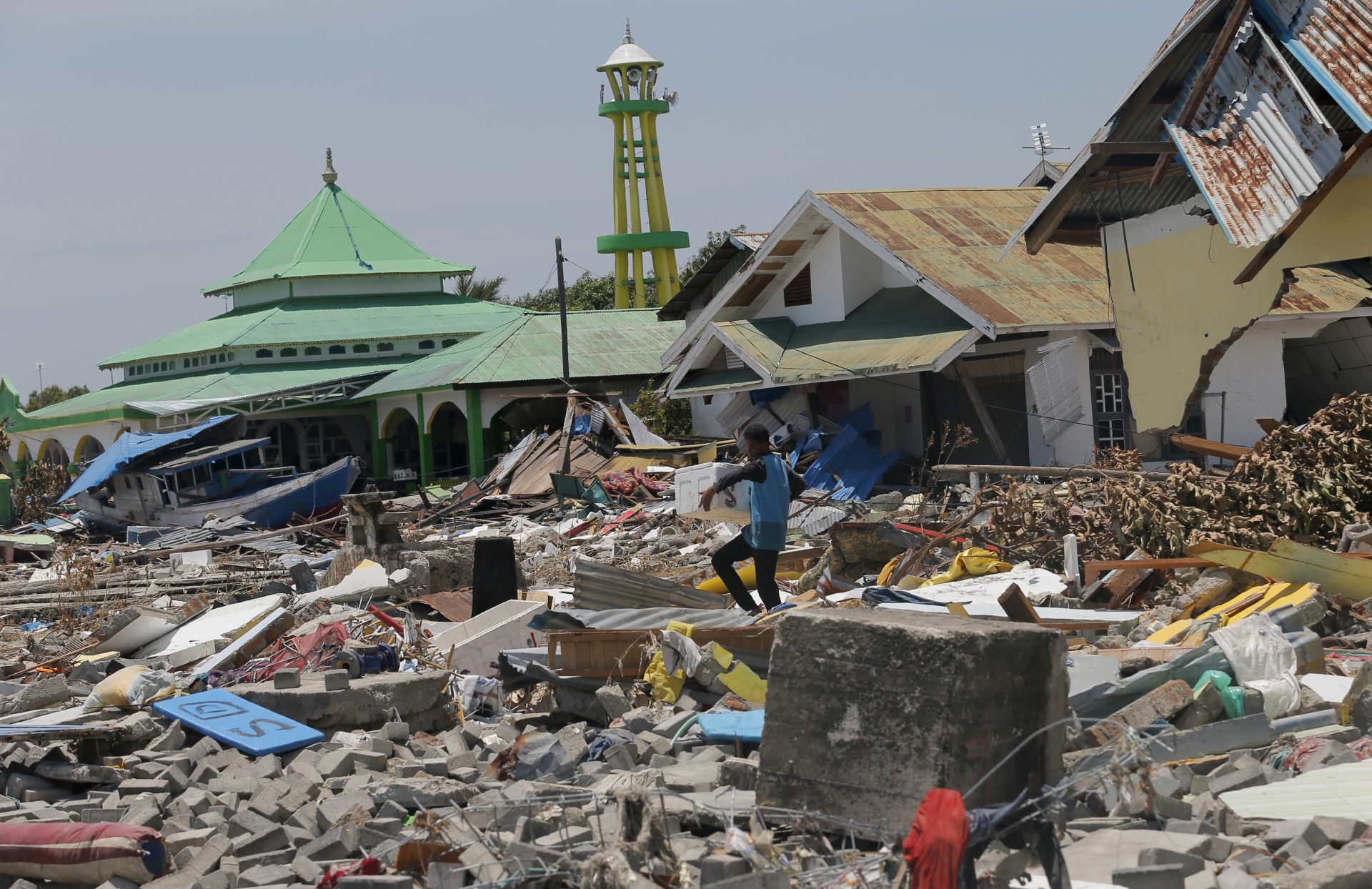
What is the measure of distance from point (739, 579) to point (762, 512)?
465 mm

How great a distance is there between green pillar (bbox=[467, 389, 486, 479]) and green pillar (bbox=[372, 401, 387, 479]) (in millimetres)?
4750

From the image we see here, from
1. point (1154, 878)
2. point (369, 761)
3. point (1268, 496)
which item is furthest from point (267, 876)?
point (1268, 496)

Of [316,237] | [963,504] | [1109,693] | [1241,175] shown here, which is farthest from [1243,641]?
[316,237]

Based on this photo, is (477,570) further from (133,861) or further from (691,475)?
(691,475)

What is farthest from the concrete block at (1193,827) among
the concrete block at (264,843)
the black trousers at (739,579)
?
the black trousers at (739,579)

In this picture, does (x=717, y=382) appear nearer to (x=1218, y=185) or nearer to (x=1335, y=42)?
(x=1218, y=185)

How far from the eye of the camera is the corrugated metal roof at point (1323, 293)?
1627cm

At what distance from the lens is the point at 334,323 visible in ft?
125

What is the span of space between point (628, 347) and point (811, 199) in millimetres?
12244

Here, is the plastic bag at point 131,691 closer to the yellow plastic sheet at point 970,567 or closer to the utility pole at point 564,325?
the yellow plastic sheet at point 970,567

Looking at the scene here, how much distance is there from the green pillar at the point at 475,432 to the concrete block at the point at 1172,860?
85.9 ft

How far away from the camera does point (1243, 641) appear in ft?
21.1

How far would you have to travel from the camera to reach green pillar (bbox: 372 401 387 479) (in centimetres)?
3425

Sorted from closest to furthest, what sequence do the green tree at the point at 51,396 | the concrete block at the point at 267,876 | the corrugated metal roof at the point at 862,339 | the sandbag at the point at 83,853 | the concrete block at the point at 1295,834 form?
the concrete block at the point at 1295,834, the concrete block at the point at 267,876, the sandbag at the point at 83,853, the corrugated metal roof at the point at 862,339, the green tree at the point at 51,396
